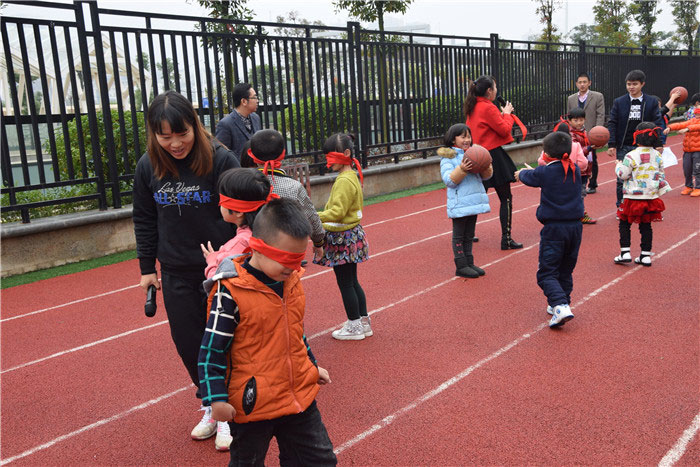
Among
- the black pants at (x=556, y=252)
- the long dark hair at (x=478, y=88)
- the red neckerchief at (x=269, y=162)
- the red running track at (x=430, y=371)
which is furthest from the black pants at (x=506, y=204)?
the red neckerchief at (x=269, y=162)

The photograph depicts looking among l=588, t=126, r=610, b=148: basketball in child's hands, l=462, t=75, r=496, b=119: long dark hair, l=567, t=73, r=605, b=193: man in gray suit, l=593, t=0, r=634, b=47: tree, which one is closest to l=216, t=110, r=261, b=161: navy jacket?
l=462, t=75, r=496, b=119: long dark hair

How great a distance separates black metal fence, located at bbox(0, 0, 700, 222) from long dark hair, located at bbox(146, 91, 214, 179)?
5392 mm

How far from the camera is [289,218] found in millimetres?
2338

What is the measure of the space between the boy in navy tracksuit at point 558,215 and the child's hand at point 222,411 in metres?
3.48

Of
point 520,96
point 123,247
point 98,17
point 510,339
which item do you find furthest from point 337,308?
point 520,96

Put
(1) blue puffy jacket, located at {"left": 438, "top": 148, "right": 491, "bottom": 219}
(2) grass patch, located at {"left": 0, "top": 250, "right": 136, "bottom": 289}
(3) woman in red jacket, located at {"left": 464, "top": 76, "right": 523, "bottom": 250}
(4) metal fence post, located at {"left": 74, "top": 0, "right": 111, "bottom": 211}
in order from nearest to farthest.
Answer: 1. (1) blue puffy jacket, located at {"left": 438, "top": 148, "right": 491, "bottom": 219}
2. (2) grass patch, located at {"left": 0, "top": 250, "right": 136, "bottom": 289}
3. (3) woman in red jacket, located at {"left": 464, "top": 76, "right": 523, "bottom": 250}
4. (4) metal fence post, located at {"left": 74, "top": 0, "right": 111, "bottom": 211}

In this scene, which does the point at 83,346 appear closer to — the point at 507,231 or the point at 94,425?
the point at 94,425

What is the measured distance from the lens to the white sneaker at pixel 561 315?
16.1ft

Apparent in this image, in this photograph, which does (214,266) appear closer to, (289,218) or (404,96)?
(289,218)

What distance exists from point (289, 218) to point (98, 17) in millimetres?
7349

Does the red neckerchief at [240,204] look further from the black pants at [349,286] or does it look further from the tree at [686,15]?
the tree at [686,15]

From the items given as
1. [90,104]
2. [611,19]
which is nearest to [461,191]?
[90,104]

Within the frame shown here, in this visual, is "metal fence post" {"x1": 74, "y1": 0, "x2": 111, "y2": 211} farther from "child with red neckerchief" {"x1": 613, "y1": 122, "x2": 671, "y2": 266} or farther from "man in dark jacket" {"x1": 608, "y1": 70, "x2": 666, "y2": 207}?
"man in dark jacket" {"x1": 608, "y1": 70, "x2": 666, "y2": 207}

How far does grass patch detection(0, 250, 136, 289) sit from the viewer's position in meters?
7.34
